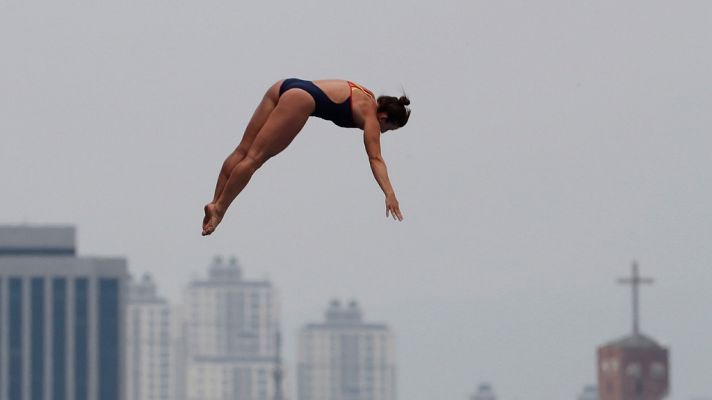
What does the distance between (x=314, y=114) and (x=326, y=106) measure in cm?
33

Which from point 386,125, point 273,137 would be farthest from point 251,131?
point 386,125

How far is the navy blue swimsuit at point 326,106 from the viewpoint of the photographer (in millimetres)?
56750

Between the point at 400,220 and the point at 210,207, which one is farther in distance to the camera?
the point at 210,207

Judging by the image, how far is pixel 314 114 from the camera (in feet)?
187

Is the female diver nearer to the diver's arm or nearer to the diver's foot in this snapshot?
the diver's arm

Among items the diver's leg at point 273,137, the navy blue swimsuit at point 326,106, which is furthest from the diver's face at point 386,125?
the diver's leg at point 273,137

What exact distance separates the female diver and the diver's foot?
3.77 ft

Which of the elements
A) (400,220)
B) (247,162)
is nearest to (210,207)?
(247,162)

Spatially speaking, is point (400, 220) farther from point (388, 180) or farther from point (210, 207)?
point (210, 207)

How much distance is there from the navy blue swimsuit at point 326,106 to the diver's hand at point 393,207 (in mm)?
2117

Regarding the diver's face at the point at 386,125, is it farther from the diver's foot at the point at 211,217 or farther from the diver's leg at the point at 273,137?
A: the diver's foot at the point at 211,217

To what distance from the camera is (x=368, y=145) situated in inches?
2223

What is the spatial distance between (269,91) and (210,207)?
346 centimetres

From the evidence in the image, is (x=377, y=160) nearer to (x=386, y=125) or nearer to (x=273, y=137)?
(x=386, y=125)
